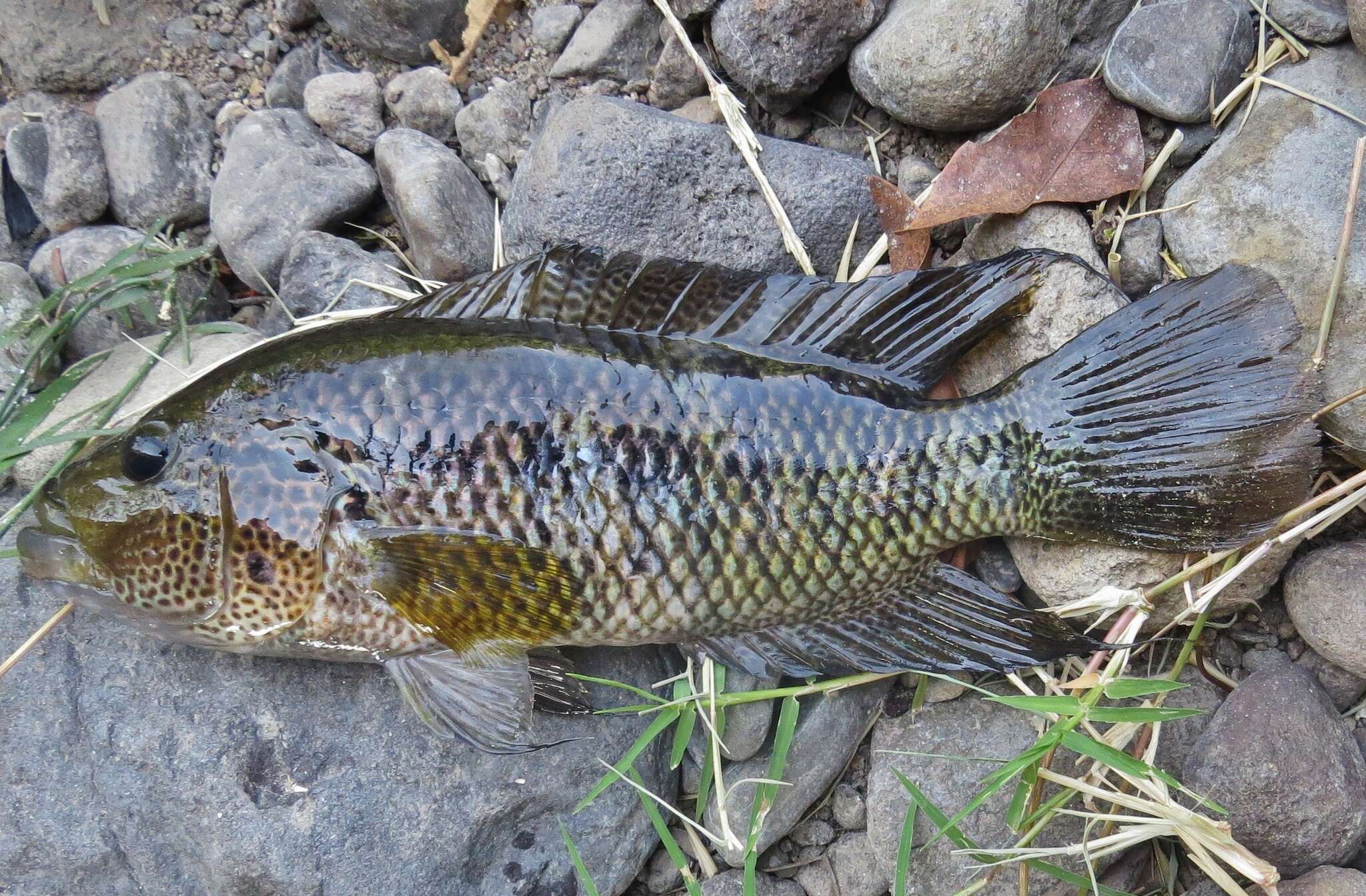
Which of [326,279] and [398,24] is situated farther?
[398,24]

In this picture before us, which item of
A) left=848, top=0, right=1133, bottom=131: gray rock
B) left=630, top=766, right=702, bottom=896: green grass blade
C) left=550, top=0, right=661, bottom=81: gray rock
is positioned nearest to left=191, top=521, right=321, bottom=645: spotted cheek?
left=630, top=766, right=702, bottom=896: green grass blade

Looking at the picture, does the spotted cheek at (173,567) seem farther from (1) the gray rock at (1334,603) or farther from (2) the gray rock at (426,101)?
(1) the gray rock at (1334,603)

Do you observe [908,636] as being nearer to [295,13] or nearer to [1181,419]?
[1181,419]

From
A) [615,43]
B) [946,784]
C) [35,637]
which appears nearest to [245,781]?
[35,637]

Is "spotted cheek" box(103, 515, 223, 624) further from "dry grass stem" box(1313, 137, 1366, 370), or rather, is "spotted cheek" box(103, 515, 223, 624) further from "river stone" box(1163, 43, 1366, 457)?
"dry grass stem" box(1313, 137, 1366, 370)

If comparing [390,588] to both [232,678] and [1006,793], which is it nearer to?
[232,678]

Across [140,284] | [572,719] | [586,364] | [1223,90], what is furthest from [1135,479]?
[140,284]

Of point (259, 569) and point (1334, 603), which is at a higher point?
point (259, 569)
